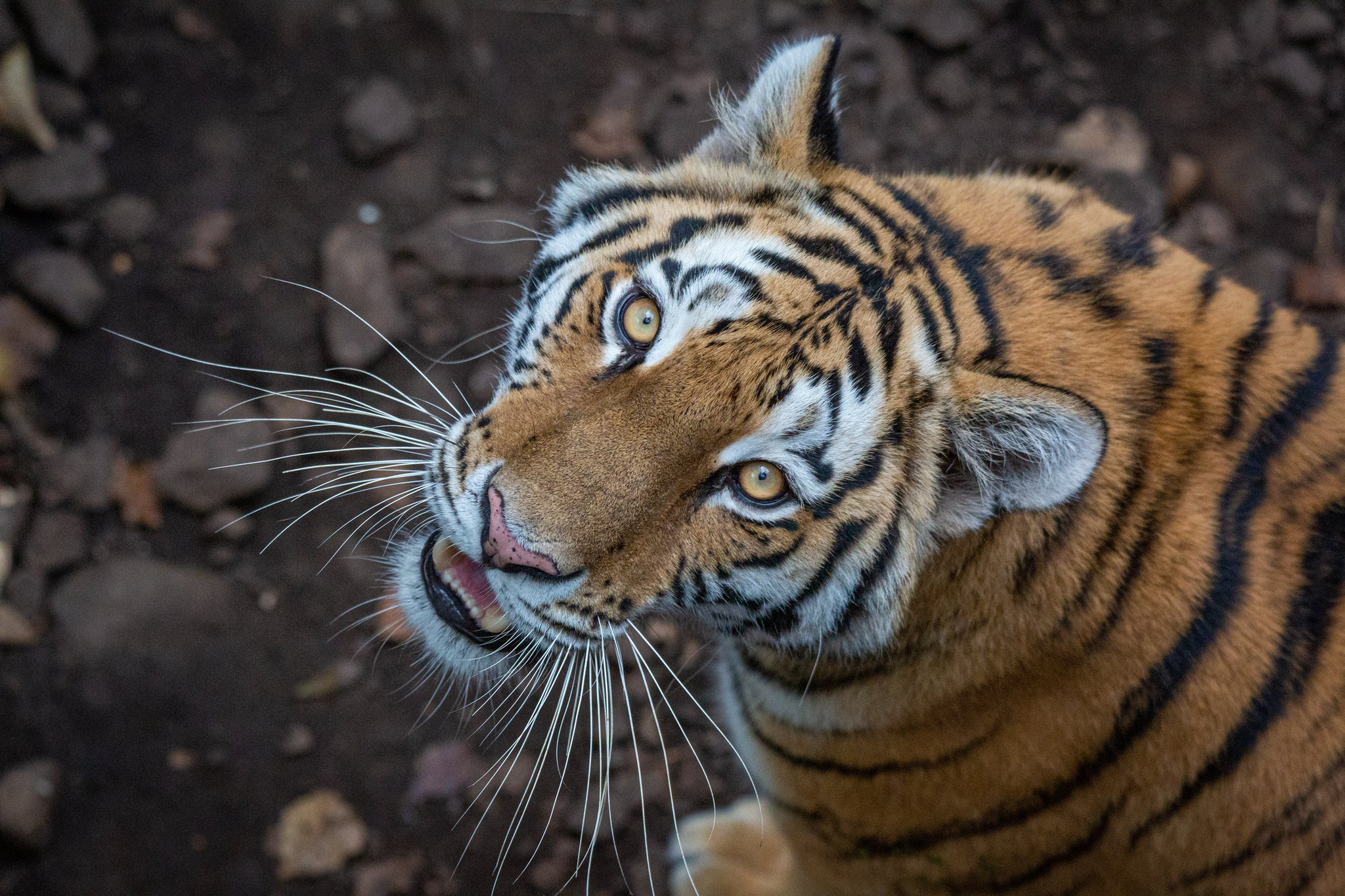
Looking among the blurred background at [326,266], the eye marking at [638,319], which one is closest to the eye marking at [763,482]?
the eye marking at [638,319]

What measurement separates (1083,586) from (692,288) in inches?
27.5

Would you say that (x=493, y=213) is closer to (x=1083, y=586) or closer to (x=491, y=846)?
(x=491, y=846)

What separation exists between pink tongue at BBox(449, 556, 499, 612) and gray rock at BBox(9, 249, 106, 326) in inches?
60.0

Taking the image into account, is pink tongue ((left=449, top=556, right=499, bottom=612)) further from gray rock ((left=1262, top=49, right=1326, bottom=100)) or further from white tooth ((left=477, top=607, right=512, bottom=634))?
gray rock ((left=1262, top=49, right=1326, bottom=100))

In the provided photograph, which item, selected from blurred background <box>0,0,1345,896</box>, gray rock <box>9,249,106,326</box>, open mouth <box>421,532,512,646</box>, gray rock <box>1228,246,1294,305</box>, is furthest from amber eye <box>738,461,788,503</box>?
gray rock <box>1228,246,1294,305</box>

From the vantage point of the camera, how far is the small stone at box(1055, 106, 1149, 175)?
2.93 metres

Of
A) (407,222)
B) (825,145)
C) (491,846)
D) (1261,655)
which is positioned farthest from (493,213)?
(1261,655)

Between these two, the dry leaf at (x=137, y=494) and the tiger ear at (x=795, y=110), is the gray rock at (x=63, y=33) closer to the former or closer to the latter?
the dry leaf at (x=137, y=494)

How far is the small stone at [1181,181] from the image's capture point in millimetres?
2938

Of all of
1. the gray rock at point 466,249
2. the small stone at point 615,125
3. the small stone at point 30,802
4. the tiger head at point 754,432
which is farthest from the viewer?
the small stone at point 615,125

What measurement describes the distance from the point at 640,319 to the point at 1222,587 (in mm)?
905

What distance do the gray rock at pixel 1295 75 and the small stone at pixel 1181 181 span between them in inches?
15.1

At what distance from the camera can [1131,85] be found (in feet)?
9.87

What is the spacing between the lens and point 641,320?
1365 mm
